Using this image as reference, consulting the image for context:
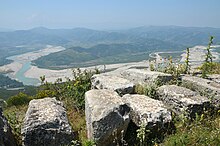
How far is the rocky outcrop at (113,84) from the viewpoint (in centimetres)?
924

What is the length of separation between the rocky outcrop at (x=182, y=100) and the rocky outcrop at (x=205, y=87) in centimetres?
64

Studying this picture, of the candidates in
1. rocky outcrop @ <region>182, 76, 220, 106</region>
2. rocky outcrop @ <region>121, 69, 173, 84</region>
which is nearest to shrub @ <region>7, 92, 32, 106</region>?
rocky outcrop @ <region>121, 69, 173, 84</region>

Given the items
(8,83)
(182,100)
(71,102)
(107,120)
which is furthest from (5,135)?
(8,83)

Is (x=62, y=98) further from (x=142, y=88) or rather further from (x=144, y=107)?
(x=144, y=107)

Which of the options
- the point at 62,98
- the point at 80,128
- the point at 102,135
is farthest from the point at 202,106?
the point at 62,98

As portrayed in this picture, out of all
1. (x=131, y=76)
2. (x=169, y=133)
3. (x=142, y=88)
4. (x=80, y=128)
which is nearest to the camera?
(x=169, y=133)

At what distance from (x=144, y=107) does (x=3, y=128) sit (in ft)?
12.9

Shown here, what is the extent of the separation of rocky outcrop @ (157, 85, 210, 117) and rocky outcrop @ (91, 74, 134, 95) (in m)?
1.24

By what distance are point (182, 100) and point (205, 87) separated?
1.73 metres

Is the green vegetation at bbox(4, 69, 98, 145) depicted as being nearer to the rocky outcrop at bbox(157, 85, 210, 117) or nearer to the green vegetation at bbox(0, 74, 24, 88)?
the rocky outcrop at bbox(157, 85, 210, 117)

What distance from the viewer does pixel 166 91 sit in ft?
27.9

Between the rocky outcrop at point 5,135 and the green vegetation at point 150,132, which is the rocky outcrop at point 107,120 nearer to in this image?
the green vegetation at point 150,132

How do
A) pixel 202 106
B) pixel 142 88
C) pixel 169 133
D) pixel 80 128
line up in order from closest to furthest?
pixel 169 133, pixel 202 106, pixel 80 128, pixel 142 88

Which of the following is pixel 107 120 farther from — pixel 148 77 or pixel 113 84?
pixel 148 77
